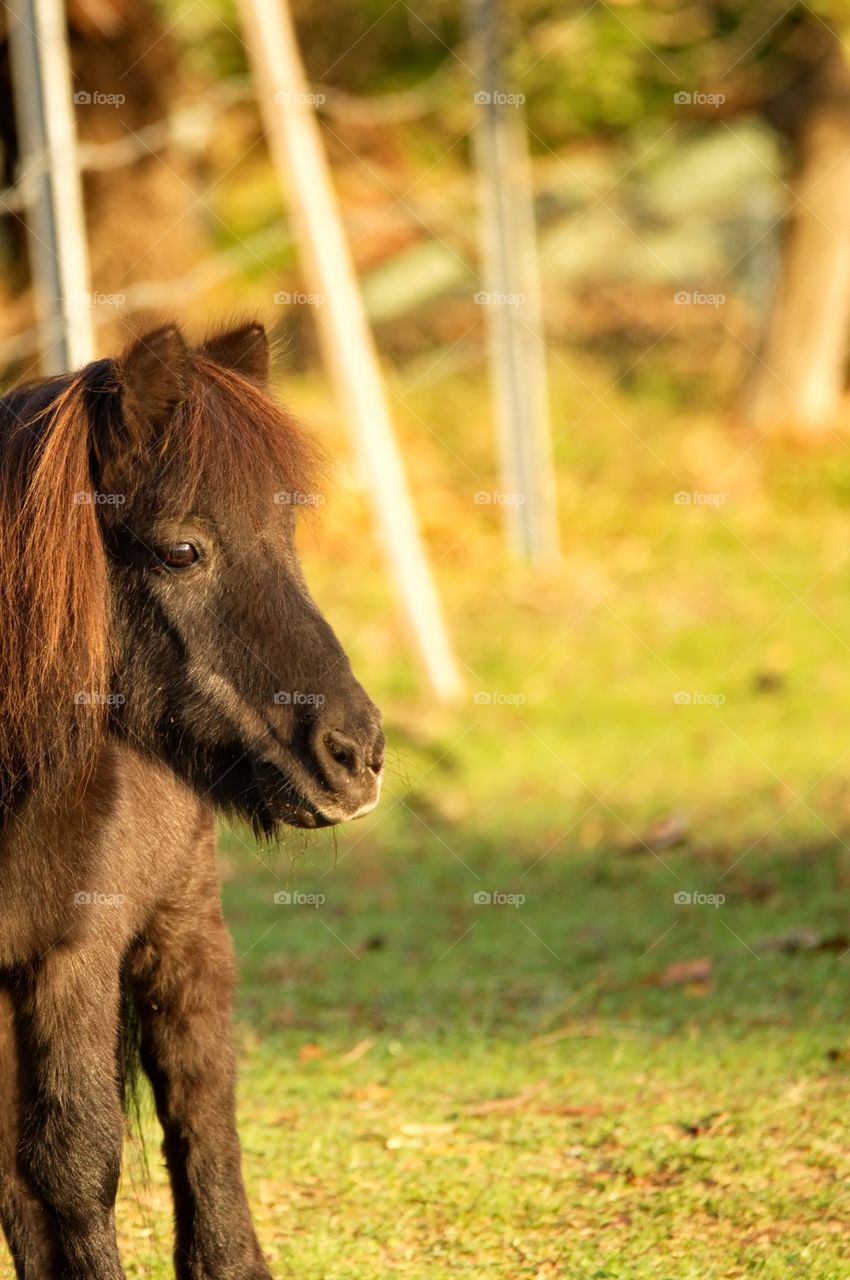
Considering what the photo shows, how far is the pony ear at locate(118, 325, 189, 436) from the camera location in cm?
338

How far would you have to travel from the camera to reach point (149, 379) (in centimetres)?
339

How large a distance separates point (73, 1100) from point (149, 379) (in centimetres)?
151

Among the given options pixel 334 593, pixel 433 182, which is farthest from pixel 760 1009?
pixel 433 182

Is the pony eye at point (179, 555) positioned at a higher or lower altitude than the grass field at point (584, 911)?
higher

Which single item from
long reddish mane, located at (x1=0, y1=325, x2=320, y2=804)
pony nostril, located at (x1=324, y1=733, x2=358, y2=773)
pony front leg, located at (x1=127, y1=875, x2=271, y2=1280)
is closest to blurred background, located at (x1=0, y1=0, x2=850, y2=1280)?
pony front leg, located at (x1=127, y1=875, x2=271, y2=1280)

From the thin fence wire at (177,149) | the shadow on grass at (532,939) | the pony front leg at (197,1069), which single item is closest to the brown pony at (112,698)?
the pony front leg at (197,1069)

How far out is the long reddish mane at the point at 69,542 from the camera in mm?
3322

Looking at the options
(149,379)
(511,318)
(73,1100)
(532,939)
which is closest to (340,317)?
(511,318)

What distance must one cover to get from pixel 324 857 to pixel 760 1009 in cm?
282

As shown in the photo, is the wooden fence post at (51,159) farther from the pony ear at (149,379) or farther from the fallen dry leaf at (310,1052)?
the pony ear at (149,379)

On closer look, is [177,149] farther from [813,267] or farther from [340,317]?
[813,267]

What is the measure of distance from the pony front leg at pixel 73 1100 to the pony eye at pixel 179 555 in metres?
0.82

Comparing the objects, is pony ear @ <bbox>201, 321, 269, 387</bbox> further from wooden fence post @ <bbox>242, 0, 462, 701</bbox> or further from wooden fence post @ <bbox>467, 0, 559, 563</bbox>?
wooden fence post @ <bbox>467, 0, 559, 563</bbox>

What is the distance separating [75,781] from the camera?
134 inches
